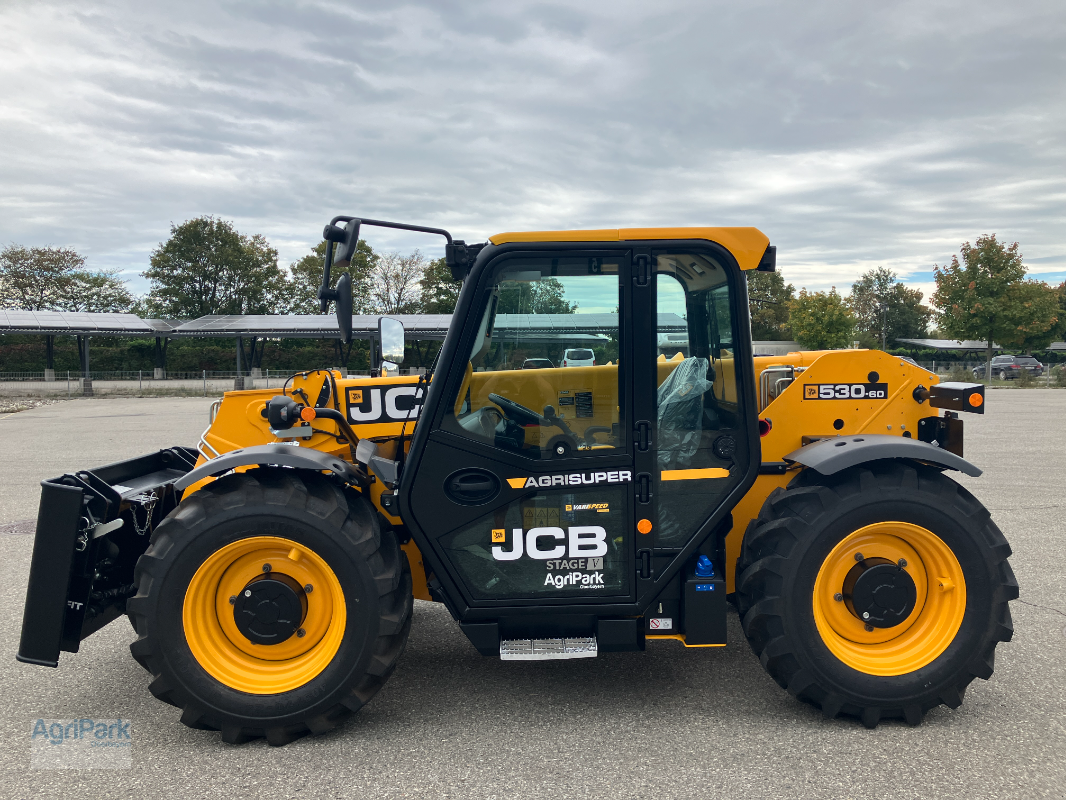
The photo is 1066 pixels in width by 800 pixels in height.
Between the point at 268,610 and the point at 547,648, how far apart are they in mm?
1242

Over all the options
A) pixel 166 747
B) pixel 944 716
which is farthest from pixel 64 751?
pixel 944 716

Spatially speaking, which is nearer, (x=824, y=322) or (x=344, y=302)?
(x=344, y=302)

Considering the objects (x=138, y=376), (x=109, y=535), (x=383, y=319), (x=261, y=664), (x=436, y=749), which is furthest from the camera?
(x=138, y=376)

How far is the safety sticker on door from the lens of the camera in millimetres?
3773

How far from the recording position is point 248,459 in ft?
10.6

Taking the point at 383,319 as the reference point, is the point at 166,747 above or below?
below

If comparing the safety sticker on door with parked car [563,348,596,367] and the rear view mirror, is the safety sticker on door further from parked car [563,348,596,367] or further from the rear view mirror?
the rear view mirror

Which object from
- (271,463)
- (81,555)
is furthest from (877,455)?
(81,555)

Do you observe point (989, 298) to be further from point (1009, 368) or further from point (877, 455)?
point (877, 455)

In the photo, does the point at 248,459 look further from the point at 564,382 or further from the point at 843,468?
the point at 843,468

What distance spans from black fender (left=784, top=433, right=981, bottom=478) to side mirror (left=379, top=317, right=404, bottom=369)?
2170 mm

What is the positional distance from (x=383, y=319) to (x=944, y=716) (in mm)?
3468

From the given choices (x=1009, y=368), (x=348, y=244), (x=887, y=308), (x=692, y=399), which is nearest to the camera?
(x=348, y=244)

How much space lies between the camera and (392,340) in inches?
161
